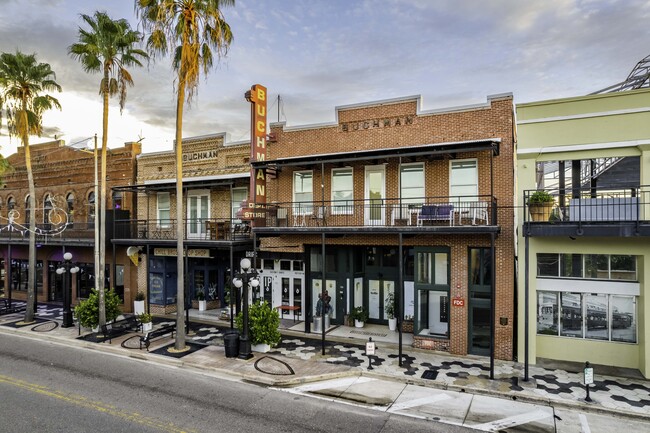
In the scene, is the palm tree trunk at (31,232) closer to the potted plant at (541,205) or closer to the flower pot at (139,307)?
the flower pot at (139,307)

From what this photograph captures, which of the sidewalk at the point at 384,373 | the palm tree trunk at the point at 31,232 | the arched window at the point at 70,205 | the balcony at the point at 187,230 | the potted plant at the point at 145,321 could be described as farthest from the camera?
the arched window at the point at 70,205

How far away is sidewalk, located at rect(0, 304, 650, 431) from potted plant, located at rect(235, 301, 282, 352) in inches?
17.0

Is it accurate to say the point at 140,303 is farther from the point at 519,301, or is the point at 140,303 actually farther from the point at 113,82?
the point at 519,301

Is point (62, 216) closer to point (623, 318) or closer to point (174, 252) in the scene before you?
point (174, 252)

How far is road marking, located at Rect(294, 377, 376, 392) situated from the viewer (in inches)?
474

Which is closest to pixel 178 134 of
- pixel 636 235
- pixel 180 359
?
pixel 180 359

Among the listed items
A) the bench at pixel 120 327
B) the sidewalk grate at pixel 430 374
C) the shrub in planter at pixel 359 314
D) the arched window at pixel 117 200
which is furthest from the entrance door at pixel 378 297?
the arched window at pixel 117 200

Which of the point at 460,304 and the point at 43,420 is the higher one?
the point at 460,304

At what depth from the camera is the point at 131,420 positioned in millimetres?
9844

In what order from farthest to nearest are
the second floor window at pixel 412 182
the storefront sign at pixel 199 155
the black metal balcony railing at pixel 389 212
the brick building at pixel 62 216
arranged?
the brick building at pixel 62 216 → the storefront sign at pixel 199 155 → the second floor window at pixel 412 182 → the black metal balcony railing at pixel 389 212

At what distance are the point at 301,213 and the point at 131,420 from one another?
1073 cm

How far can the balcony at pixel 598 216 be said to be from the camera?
40.1ft

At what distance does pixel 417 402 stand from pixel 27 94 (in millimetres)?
23129

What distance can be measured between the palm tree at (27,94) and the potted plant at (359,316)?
54.6ft
